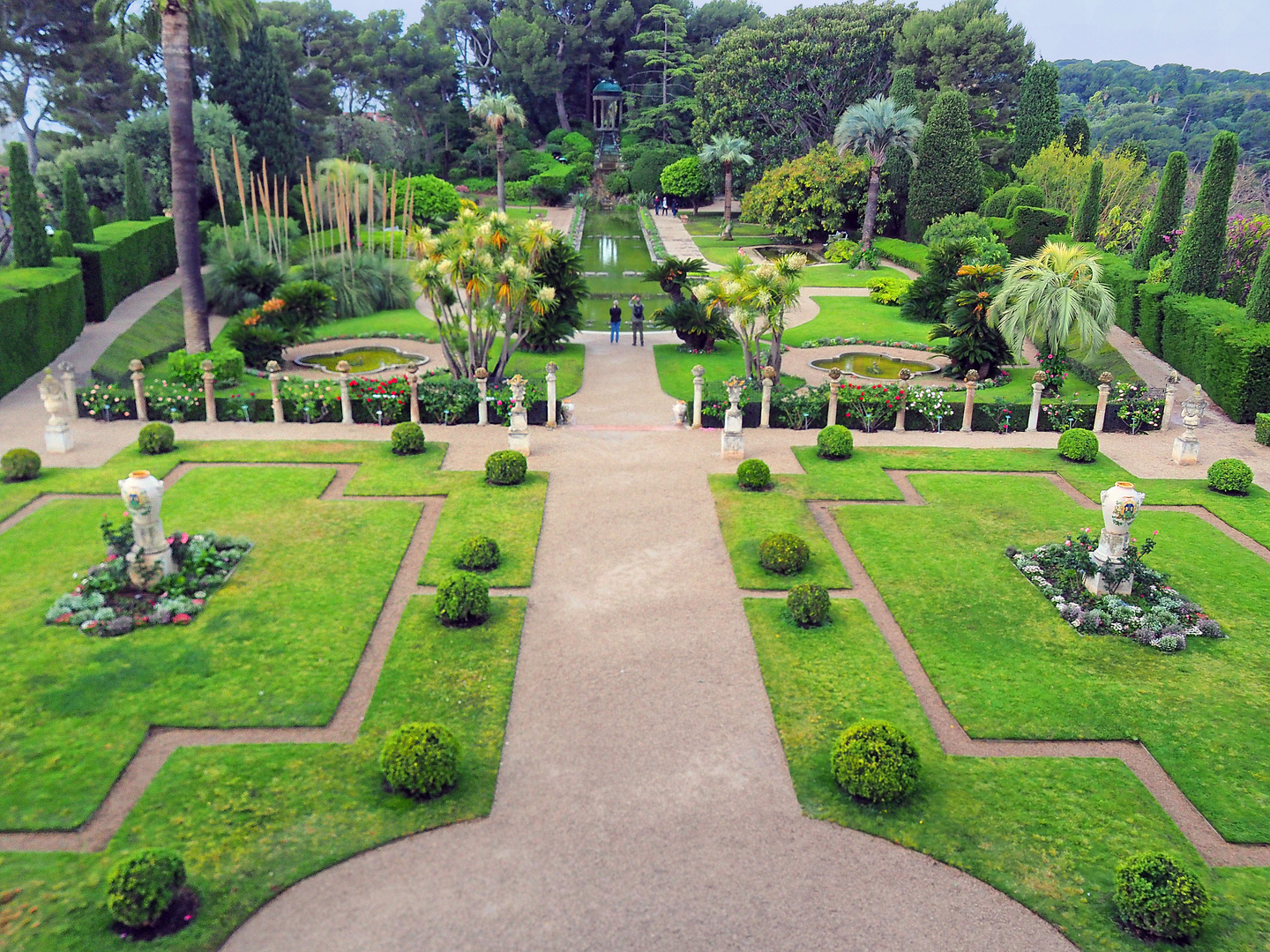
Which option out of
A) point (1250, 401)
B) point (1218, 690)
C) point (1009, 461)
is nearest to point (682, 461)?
point (1009, 461)

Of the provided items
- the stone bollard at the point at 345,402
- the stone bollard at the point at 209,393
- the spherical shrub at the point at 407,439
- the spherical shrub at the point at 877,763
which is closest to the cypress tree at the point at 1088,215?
the spherical shrub at the point at 407,439

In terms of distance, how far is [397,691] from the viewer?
577 inches

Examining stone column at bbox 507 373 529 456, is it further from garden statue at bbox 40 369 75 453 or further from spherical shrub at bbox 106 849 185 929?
spherical shrub at bbox 106 849 185 929

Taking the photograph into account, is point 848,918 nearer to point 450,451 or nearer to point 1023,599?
point 1023,599

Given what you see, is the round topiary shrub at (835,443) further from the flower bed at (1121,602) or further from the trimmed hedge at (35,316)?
the trimmed hedge at (35,316)

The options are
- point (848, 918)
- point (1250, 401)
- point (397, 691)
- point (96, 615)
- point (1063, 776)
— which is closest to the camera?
point (848, 918)

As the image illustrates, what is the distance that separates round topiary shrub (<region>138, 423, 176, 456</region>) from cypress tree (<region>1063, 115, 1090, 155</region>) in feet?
181

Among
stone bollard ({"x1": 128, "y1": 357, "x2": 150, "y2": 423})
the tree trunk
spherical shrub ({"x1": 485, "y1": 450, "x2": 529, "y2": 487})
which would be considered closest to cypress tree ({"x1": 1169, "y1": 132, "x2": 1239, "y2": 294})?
spherical shrub ({"x1": 485, "y1": 450, "x2": 529, "y2": 487})

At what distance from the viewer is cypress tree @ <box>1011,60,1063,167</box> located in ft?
200

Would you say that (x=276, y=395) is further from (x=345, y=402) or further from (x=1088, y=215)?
(x=1088, y=215)

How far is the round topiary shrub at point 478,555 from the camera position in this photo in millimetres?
18531

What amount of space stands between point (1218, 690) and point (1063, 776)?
3961 mm

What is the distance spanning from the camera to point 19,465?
22156mm

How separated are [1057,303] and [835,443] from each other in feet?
30.7
